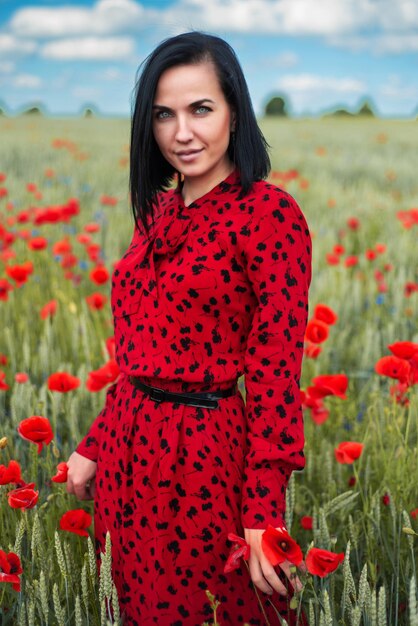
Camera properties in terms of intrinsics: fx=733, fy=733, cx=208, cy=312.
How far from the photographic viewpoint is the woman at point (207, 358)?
109 cm

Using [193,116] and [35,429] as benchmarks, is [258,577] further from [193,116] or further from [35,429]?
[193,116]

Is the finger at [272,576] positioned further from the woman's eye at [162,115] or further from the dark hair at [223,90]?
the woman's eye at [162,115]

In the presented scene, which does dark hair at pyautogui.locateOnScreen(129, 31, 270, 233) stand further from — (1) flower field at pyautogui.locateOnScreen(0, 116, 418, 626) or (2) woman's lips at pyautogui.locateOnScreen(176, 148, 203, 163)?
(1) flower field at pyautogui.locateOnScreen(0, 116, 418, 626)

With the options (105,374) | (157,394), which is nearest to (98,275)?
(105,374)

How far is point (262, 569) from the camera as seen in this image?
107 centimetres

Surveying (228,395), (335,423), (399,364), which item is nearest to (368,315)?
(335,423)

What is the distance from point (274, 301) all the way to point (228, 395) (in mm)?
199

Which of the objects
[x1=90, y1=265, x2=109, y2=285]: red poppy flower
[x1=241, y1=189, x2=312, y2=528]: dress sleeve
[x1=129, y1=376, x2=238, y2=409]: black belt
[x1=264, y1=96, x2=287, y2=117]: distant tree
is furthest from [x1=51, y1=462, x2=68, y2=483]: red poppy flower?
[x1=264, y1=96, x2=287, y2=117]: distant tree

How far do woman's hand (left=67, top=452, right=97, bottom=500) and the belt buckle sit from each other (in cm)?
27

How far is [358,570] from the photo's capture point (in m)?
1.48

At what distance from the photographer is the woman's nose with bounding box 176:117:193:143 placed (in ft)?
3.71

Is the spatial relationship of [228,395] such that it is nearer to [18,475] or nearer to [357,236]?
[18,475]

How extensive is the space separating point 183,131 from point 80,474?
2.18ft

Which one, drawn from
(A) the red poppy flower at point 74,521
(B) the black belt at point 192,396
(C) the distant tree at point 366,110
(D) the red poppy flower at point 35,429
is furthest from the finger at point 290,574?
(C) the distant tree at point 366,110
